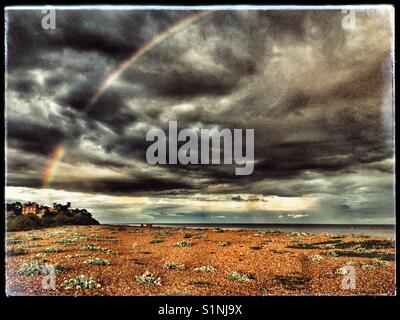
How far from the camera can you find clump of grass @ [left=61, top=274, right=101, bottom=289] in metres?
11.9

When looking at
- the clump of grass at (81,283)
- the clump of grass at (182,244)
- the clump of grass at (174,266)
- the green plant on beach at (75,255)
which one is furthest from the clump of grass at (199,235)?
the clump of grass at (81,283)

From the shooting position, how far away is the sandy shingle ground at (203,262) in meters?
12.2

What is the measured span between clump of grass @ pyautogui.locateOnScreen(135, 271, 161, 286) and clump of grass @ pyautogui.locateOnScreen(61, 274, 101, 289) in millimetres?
1479

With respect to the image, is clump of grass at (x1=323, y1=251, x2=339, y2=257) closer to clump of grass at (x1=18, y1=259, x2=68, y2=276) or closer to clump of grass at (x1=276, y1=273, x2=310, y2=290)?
clump of grass at (x1=276, y1=273, x2=310, y2=290)

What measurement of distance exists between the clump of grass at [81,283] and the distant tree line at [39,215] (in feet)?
11.9

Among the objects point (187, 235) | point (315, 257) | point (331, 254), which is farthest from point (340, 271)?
point (187, 235)

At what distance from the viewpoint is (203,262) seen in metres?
13.7

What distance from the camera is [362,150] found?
44.8 feet

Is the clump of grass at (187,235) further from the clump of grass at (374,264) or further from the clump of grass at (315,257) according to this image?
the clump of grass at (374,264)

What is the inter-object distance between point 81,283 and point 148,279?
2382 millimetres

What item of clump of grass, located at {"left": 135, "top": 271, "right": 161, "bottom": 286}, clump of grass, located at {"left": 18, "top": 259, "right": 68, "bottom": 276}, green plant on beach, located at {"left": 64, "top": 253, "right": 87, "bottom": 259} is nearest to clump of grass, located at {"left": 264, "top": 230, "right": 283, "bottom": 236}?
clump of grass, located at {"left": 135, "top": 271, "right": 161, "bottom": 286}

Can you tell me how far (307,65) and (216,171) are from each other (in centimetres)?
578

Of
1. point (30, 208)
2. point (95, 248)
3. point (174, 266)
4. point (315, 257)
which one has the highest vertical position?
point (30, 208)

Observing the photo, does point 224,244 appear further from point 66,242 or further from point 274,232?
point 66,242
